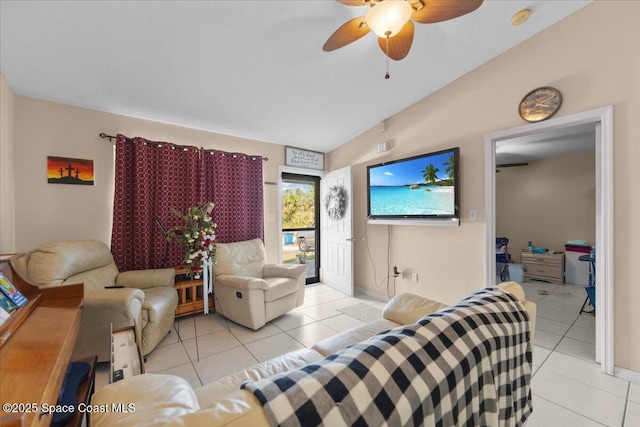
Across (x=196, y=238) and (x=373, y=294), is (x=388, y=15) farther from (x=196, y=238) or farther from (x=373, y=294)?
(x=373, y=294)

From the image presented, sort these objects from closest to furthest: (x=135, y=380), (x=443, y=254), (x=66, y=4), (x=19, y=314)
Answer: (x=135, y=380), (x=19, y=314), (x=66, y=4), (x=443, y=254)

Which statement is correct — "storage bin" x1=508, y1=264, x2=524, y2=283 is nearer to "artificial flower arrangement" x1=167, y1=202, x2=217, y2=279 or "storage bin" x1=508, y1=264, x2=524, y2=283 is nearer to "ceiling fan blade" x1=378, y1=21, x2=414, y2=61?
"ceiling fan blade" x1=378, y1=21, x2=414, y2=61

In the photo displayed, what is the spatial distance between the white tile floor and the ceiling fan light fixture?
2533mm

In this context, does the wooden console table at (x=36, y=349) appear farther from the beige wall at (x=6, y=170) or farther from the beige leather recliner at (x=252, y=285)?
the beige leather recliner at (x=252, y=285)

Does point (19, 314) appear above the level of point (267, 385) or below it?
below

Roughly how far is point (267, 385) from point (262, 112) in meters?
3.08

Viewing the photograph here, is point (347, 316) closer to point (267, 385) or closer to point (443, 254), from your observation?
point (443, 254)

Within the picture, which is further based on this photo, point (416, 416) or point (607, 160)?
point (607, 160)

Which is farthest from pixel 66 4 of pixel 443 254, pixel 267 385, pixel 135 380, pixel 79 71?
pixel 443 254

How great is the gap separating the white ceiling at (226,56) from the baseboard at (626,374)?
2959mm

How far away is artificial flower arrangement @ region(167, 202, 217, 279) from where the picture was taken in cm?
295

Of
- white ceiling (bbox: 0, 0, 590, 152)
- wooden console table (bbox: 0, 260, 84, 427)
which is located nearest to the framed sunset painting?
white ceiling (bbox: 0, 0, 590, 152)

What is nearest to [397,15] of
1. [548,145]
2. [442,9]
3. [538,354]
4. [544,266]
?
[442,9]

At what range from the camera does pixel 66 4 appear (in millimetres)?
1620
